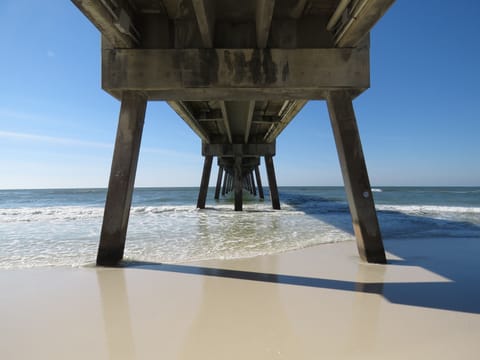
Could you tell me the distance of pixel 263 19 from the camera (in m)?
3.54

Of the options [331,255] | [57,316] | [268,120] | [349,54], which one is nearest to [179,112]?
[268,120]

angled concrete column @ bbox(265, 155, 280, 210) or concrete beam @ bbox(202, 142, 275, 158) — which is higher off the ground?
concrete beam @ bbox(202, 142, 275, 158)

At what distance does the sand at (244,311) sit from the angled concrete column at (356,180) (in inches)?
14.5

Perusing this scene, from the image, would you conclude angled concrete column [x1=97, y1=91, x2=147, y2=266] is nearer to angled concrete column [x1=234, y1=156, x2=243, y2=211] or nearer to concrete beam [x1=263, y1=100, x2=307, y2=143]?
concrete beam [x1=263, y1=100, x2=307, y2=143]

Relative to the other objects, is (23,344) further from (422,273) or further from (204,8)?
(422,273)

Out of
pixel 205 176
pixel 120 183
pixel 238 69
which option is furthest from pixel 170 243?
pixel 205 176

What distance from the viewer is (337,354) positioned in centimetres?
173

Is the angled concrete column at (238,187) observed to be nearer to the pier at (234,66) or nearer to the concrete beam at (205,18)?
the pier at (234,66)

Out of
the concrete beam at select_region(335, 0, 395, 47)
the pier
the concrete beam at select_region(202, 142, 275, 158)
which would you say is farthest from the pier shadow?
the concrete beam at select_region(202, 142, 275, 158)

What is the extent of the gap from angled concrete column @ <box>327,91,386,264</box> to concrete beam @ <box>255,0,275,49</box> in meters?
1.47

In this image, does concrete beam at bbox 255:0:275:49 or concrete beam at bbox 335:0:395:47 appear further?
concrete beam at bbox 255:0:275:49

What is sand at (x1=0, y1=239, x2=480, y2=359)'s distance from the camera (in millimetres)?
1804

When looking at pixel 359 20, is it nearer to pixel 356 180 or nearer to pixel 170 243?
pixel 356 180

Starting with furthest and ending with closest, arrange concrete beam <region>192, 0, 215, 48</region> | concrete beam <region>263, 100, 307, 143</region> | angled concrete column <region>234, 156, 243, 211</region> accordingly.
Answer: angled concrete column <region>234, 156, 243, 211</region> < concrete beam <region>263, 100, 307, 143</region> < concrete beam <region>192, 0, 215, 48</region>
